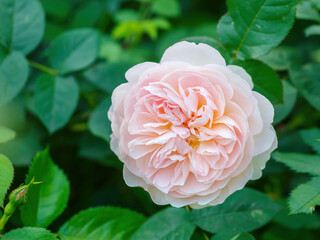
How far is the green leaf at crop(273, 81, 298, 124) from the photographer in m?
1.06

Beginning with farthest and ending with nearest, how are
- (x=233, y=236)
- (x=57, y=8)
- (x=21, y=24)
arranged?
(x=57, y=8), (x=21, y=24), (x=233, y=236)

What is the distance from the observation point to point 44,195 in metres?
1.08

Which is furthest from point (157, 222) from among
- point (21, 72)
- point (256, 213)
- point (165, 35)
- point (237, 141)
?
point (165, 35)

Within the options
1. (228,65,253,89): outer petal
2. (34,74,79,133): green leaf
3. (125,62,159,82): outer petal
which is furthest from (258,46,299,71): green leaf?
(34,74,79,133): green leaf

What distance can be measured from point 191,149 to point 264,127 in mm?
165

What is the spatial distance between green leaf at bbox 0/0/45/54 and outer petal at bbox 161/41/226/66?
25.8 inches

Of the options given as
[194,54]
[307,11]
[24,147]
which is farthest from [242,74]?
[24,147]

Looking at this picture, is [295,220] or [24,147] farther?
[24,147]

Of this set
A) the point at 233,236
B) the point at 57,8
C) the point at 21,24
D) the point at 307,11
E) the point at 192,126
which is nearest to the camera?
the point at 192,126

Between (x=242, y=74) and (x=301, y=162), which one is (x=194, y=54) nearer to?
(x=242, y=74)

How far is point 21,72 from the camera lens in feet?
4.08

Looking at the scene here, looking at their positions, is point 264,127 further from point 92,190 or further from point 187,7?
point 187,7

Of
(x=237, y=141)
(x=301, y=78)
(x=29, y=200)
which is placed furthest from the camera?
(x=301, y=78)

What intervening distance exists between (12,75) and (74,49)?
241 mm
